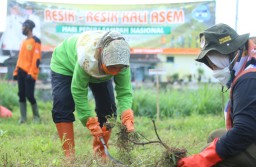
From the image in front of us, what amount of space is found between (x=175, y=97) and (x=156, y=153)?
5982mm

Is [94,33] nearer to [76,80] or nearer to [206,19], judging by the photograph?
[76,80]

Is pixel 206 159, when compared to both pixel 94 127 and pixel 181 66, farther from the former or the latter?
pixel 181 66

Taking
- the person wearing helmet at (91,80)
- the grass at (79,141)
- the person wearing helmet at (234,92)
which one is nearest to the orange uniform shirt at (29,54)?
the grass at (79,141)

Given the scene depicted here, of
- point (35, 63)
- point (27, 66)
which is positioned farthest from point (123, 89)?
point (27, 66)

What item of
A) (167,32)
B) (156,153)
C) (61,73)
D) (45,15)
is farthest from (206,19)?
(156,153)

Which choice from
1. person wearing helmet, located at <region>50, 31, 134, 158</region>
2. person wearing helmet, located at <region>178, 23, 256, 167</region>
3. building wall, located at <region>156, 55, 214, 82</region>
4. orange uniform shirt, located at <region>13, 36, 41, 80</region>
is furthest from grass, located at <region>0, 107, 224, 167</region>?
building wall, located at <region>156, 55, 214, 82</region>

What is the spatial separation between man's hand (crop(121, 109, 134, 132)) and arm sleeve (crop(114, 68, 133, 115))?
77 millimetres

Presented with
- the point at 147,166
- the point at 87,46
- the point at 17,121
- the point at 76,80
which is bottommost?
the point at 17,121

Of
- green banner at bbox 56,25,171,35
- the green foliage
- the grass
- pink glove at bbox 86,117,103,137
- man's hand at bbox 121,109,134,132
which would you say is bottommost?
the green foliage

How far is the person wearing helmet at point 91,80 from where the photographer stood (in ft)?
10.3

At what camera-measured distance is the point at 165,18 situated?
10.9 metres

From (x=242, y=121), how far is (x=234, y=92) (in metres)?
0.20

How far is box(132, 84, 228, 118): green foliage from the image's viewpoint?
8.21 metres

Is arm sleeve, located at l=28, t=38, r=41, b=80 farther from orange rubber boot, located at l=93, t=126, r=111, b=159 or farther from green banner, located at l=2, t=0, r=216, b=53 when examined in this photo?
green banner, located at l=2, t=0, r=216, b=53
